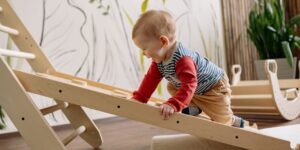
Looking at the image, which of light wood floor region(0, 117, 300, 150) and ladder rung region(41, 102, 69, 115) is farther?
light wood floor region(0, 117, 300, 150)

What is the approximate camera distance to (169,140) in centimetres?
99

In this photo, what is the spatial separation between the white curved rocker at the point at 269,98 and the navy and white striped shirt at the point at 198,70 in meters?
0.71

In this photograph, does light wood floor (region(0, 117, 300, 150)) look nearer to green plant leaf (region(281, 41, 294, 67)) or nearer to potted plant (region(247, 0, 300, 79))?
green plant leaf (region(281, 41, 294, 67))

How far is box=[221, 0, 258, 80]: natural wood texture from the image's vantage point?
9.30 feet

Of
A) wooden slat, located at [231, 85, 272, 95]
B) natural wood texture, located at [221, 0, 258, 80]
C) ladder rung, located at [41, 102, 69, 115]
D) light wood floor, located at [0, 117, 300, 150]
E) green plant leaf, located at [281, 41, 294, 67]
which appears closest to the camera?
ladder rung, located at [41, 102, 69, 115]

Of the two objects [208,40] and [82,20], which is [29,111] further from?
[208,40]

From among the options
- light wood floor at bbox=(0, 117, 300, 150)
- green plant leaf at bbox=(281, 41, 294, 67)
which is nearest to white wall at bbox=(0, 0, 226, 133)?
light wood floor at bbox=(0, 117, 300, 150)

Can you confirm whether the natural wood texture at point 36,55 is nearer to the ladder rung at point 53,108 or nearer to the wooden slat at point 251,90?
the ladder rung at point 53,108

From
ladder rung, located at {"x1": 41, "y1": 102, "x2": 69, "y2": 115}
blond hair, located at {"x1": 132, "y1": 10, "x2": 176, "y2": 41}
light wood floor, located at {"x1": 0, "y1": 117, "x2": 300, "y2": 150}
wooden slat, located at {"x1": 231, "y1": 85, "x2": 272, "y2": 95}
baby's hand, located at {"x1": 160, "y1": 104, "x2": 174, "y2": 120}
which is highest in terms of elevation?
blond hair, located at {"x1": 132, "y1": 10, "x2": 176, "y2": 41}

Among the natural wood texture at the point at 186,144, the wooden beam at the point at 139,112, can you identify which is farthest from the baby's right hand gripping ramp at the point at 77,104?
the natural wood texture at the point at 186,144

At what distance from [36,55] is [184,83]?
2.05 feet

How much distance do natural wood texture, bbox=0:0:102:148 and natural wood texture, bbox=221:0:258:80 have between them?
72.8 inches

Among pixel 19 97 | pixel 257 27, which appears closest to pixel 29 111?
pixel 19 97

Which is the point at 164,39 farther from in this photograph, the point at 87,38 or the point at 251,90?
the point at 87,38
